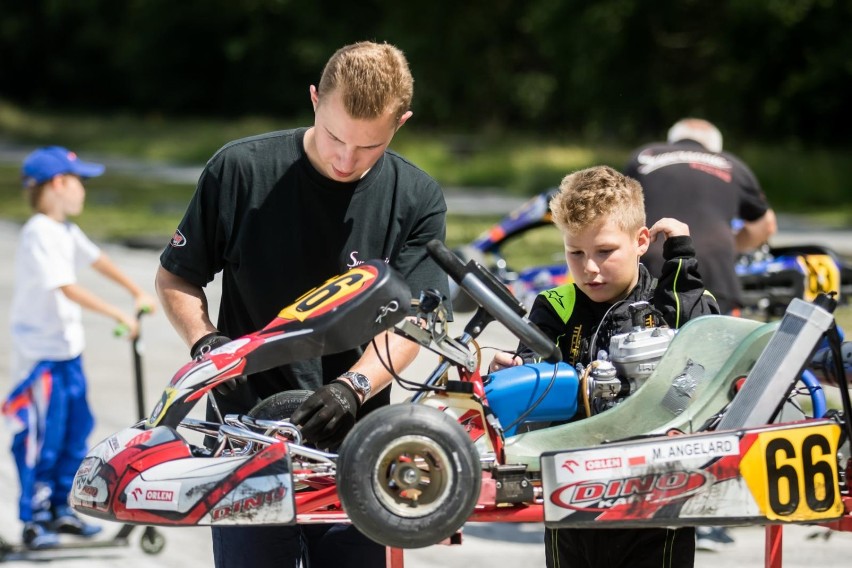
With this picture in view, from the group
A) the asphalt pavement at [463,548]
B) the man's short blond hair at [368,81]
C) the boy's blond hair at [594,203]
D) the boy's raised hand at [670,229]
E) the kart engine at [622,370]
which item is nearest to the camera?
the man's short blond hair at [368,81]

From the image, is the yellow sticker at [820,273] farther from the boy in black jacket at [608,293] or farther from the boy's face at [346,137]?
the boy's face at [346,137]

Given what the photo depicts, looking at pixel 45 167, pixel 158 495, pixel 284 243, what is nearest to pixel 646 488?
pixel 158 495

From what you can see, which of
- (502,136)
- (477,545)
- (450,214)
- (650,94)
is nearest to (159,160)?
(502,136)

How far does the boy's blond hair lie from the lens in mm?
3197

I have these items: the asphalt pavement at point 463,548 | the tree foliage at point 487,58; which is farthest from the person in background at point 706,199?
the tree foliage at point 487,58

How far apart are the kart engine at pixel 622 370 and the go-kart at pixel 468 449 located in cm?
8

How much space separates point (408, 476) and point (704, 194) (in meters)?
3.92

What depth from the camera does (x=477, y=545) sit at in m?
5.88

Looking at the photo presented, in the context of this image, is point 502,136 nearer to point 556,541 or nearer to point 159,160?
point 159,160

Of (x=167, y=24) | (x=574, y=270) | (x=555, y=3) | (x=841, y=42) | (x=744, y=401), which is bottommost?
(x=744, y=401)

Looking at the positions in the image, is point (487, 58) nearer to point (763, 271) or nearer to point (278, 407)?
point (763, 271)

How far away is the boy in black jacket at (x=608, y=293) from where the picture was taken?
10.6 ft

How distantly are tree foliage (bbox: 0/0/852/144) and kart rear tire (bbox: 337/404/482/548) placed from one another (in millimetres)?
24437

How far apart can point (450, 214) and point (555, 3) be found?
42.1 feet
